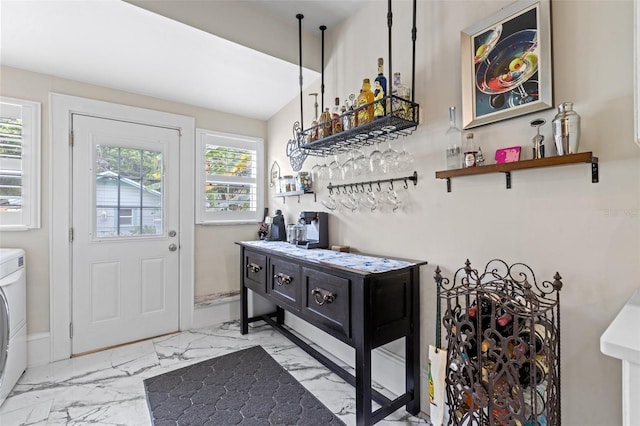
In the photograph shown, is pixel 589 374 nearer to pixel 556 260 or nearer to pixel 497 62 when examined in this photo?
pixel 556 260

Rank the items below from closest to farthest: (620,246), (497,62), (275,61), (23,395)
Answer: (620,246) → (497,62) → (23,395) → (275,61)

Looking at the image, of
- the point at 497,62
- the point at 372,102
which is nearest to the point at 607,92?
the point at 497,62

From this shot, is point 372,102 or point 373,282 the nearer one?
point 373,282

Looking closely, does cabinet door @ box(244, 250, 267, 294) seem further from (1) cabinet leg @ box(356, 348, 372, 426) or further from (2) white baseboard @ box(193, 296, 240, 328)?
(1) cabinet leg @ box(356, 348, 372, 426)

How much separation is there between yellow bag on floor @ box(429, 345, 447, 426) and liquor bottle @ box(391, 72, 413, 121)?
4.15 ft

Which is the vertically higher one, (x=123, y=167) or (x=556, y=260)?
(x=123, y=167)

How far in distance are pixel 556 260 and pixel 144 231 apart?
309cm

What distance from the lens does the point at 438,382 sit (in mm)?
1301

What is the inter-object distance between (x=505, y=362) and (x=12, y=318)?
2.90m

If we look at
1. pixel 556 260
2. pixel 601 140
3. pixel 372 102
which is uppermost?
pixel 372 102

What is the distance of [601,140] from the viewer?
1.18 metres

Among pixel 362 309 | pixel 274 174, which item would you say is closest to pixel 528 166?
Answer: pixel 362 309

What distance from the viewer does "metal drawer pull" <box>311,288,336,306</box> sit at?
5.66ft

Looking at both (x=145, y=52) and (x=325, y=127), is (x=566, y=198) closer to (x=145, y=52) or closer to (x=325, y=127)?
(x=325, y=127)
